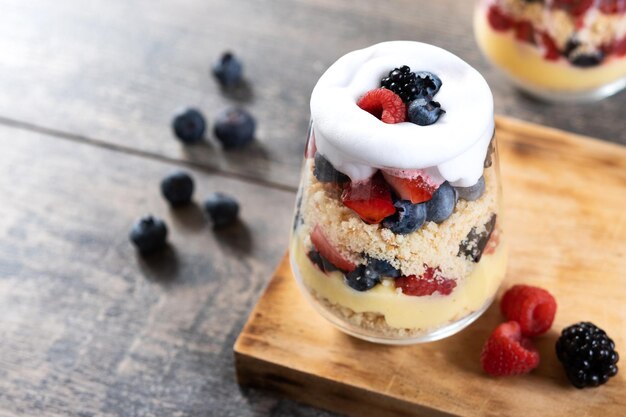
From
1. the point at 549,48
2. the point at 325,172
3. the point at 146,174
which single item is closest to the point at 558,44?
the point at 549,48

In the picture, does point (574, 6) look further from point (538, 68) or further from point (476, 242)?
point (476, 242)

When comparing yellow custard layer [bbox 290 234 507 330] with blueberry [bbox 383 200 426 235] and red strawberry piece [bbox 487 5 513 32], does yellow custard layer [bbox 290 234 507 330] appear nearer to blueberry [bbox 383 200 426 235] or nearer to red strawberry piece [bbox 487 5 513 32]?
blueberry [bbox 383 200 426 235]

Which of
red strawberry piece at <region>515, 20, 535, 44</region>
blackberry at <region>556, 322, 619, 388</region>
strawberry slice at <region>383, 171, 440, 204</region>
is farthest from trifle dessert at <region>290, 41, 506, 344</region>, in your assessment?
red strawberry piece at <region>515, 20, 535, 44</region>

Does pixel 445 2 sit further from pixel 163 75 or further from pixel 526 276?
pixel 526 276

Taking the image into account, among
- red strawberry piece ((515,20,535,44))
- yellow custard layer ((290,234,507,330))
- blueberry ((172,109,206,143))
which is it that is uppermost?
red strawberry piece ((515,20,535,44))

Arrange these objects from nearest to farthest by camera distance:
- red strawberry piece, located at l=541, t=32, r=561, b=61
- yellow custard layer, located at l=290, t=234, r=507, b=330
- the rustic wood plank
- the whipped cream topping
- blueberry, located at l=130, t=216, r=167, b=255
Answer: the whipped cream topping < yellow custard layer, located at l=290, t=234, r=507, b=330 < the rustic wood plank < blueberry, located at l=130, t=216, r=167, b=255 < red strawberry piece, located at l=541, t=32, r=561, b=61

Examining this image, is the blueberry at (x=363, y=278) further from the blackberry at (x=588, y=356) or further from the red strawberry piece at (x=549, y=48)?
the red strawberry piece at (x=549, y=48)

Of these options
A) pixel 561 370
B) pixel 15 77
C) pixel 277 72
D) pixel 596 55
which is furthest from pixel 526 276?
pixel 15 77
